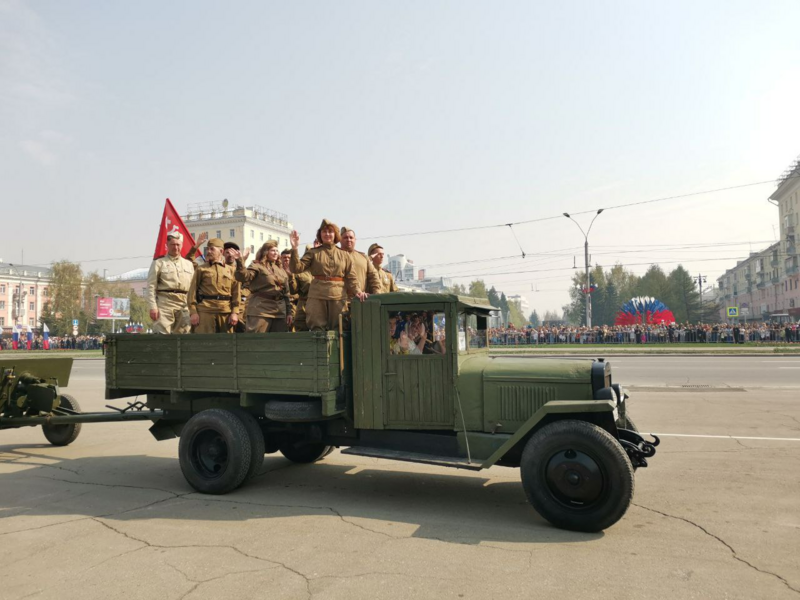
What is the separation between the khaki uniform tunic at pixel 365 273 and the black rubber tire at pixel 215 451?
1.93 metres

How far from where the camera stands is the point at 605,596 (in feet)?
10.6

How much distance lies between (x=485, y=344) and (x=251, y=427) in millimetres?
2512

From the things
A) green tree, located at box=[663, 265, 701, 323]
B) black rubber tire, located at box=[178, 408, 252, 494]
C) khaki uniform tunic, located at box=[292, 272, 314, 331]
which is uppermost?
green tree, located at box=[663, 265, 701, 323]

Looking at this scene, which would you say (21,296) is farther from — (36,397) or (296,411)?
(296,411)

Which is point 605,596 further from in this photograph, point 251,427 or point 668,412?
point 668,412

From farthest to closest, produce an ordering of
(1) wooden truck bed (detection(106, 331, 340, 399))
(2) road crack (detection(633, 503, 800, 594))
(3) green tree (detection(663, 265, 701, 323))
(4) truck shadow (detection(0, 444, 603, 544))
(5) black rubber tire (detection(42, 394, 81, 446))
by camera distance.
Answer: (3) green tree (detection(663, 265, 701, 323)) → (5) black rubber tire (detection(42, 394, 81, 446)) → (1) wooden truck bed (detection(106, 331, 340, 399)) → (4) truck shadow (detection(0, 444, 603, 544)) → (2) road crack (detection(633, 503, 800, 594))

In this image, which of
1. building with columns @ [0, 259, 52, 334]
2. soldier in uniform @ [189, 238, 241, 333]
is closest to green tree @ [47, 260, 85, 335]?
building with columns @ [0, 259, 52, 334]

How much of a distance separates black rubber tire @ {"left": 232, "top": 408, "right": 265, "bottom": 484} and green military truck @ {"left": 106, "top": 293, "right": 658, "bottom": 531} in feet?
0.04

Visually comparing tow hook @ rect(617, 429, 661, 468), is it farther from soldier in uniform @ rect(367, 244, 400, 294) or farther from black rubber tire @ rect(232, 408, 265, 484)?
black rubber tire @ rect(232, 408, 265, 484)

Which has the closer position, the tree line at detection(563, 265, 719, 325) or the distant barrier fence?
the distant barrier fence

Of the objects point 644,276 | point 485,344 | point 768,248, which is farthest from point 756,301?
point 485,344

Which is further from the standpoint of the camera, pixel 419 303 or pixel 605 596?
pixel 419 303

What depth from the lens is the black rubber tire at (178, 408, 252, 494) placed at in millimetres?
5448

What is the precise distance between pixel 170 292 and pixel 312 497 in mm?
3369
